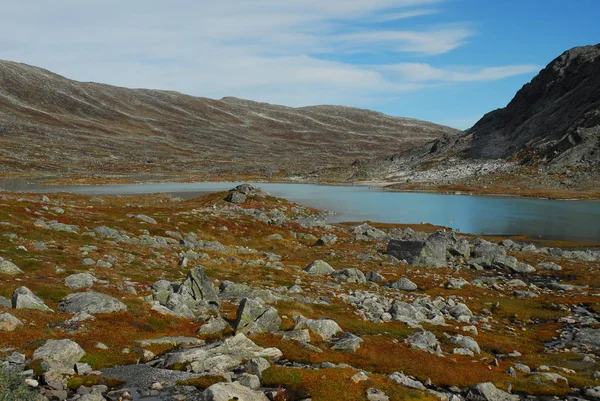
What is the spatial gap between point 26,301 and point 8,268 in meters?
6.38

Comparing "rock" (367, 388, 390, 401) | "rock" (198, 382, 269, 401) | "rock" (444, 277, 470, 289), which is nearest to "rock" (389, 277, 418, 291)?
"rock" (444, 277, 470, 289)

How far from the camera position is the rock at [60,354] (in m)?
16.2

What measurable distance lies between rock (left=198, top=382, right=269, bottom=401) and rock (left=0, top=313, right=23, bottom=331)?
961 cm

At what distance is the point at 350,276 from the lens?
40.0m

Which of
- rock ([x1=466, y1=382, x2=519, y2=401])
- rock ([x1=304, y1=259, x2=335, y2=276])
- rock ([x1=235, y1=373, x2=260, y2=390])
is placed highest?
rock ([x1=235, y1=373, x2=260, y2=390])

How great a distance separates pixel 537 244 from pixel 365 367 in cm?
5775

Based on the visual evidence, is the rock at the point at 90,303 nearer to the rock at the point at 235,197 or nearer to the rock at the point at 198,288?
the rock at the point at 198,288

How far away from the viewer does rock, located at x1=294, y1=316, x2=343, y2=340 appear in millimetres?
23703

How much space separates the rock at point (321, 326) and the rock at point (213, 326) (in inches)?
152

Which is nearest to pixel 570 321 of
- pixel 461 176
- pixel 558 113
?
pixel 461 176

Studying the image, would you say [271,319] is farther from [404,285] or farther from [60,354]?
[404,285]

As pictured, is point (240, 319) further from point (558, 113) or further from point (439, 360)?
point (558, 113)

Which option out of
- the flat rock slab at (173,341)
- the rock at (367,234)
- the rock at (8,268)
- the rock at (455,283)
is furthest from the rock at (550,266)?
the rock at (8,268)

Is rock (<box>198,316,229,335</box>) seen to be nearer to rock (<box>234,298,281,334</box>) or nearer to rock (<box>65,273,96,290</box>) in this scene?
rock (<box>234,298,281,334</box>)
